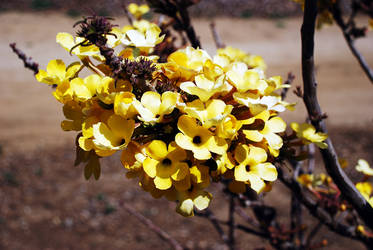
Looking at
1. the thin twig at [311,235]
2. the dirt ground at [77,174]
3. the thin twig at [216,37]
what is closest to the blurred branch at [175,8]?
the thin twig at [216,37]

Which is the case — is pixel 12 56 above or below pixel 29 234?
below

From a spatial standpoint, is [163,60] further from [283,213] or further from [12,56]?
[12,56]

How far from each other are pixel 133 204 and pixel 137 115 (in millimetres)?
4926

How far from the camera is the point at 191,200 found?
3.02 ft

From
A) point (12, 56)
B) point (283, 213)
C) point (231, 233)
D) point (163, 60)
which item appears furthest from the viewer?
point (12, 56)

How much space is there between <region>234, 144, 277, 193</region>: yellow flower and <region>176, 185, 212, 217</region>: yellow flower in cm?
12

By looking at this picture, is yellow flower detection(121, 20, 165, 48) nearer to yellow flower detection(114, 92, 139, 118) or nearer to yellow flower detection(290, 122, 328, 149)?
yellow flower detection(114, 92, 139, 118)

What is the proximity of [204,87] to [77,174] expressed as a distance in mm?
5767

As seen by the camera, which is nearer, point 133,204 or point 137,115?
point 137,115

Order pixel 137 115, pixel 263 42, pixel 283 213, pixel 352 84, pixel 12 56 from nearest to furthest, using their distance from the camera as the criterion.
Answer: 1. pixel 137 115
2. pixel 283 213
3. pixel 352 84
4. pixel 12 56
5. pixel 263 42

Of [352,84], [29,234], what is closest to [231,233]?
[29,234]

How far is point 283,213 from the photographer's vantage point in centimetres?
530

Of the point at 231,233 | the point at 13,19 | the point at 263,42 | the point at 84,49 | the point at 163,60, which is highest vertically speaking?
the point at 84,49

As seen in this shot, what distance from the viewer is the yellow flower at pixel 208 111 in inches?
32.4
